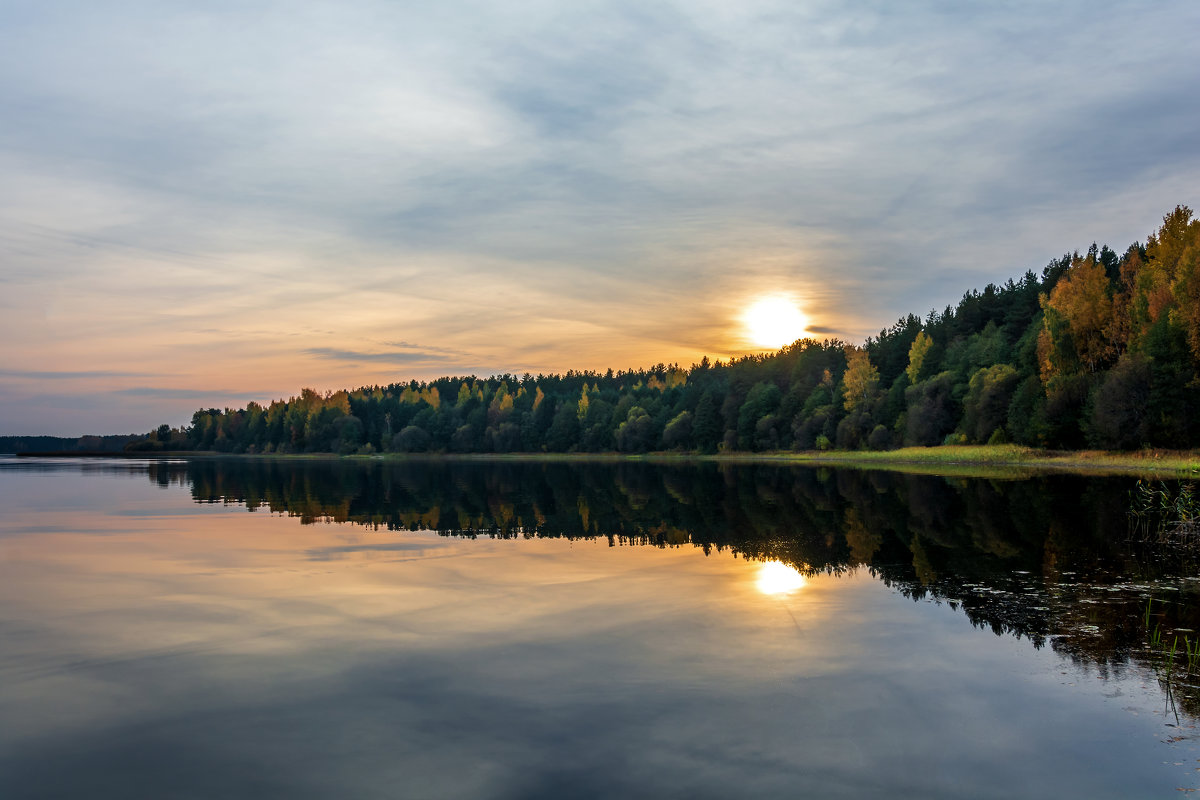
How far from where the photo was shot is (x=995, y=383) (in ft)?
296

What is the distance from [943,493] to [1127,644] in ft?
119

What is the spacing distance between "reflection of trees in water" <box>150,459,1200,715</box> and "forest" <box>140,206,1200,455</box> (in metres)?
22.1

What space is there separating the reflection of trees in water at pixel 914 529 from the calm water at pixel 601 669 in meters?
0.19

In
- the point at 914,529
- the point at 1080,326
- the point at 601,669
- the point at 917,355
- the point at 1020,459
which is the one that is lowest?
the point at 601,669

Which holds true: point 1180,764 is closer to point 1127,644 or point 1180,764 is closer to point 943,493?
point 1127,644


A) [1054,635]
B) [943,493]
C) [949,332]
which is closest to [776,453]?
[949,332]

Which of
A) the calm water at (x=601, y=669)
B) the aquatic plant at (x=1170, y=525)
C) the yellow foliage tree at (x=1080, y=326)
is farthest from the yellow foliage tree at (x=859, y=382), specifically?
the calm water at (x=601, y=669)

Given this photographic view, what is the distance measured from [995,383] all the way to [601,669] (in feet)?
Answer: 297

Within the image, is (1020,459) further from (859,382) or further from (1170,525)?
(1170,525)

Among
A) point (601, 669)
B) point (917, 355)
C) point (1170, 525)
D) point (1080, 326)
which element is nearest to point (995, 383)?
point (1080, 326)

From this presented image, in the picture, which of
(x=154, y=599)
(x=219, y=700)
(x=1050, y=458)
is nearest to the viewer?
(x=219, y=700)

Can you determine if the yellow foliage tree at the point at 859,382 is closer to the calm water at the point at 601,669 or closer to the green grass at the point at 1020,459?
the green grass at the point at 1020,459

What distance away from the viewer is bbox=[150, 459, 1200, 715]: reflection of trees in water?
16578mm

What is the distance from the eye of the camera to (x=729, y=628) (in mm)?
15742
